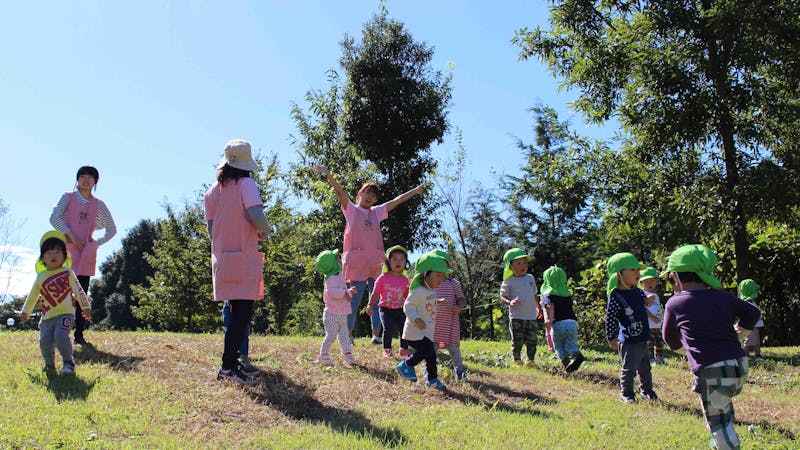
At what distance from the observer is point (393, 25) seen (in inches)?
891

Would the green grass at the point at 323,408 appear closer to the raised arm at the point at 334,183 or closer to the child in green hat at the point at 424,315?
the child in green hat at the point at 424,315

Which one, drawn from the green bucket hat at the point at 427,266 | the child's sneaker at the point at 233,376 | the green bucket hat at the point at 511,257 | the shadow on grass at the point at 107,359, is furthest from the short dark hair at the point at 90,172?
the green bucket hat at the point at 511,257

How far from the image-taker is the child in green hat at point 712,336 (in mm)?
5301

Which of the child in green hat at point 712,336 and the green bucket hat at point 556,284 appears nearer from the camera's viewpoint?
the child in green hat at point 712,336

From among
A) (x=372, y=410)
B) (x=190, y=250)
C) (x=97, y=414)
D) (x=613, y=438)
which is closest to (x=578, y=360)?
(x=613, y=438)

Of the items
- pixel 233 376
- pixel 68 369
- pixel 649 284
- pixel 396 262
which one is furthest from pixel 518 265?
pixel 68 369

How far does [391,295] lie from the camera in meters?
9.41

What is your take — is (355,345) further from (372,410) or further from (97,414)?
(97,414)

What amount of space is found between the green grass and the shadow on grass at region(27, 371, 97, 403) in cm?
2

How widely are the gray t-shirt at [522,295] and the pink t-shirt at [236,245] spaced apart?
14.6 ft

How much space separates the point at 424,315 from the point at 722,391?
340cm

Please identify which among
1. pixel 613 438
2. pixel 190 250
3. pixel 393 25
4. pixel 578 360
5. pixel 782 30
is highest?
pixel 393 25

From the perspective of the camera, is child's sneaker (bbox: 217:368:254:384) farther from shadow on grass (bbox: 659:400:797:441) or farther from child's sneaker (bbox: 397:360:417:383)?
shadow on grass (bbox: 659:400:797:441)

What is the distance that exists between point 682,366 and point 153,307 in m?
27.8
